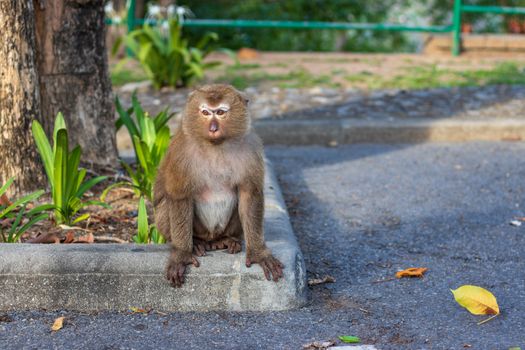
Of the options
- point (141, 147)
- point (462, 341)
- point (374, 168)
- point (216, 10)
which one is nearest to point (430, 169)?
point (374, 168)

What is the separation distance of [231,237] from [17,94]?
152cm

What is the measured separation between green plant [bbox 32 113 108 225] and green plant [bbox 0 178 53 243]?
11 cm

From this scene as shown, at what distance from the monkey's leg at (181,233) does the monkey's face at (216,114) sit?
0.34 m

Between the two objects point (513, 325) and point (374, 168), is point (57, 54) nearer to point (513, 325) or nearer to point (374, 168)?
point (374, 168)

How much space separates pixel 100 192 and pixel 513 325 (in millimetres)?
2728

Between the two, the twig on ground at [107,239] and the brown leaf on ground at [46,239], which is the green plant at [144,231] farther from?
the brown leaf on ground at [46,239]

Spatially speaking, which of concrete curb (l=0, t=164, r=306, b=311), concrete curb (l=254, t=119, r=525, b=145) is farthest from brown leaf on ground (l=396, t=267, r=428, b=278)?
concrete curb (l=254, t=119, r=525, b=145)

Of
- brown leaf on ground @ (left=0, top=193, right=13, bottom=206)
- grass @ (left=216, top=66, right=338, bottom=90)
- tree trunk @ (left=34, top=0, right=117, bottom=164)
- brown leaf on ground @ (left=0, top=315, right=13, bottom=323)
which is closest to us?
brown leaf on ground @ (left=0, top=315, right=13, bottom=323)

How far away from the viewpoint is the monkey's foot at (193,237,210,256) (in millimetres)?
4066

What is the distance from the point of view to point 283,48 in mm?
14328

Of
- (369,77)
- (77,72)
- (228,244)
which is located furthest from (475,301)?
(369,77)

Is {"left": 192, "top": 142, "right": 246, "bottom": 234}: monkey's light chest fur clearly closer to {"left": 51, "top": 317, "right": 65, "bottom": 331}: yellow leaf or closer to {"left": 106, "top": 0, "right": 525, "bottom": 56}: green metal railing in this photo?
{"left": 51, "top": 317, "right": 65, "bottom": 331}: yellow leaf

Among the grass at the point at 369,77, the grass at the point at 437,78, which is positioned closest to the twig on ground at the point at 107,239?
the grass at the point at 369,77

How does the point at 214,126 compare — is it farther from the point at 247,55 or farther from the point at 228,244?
the point at 247,55
